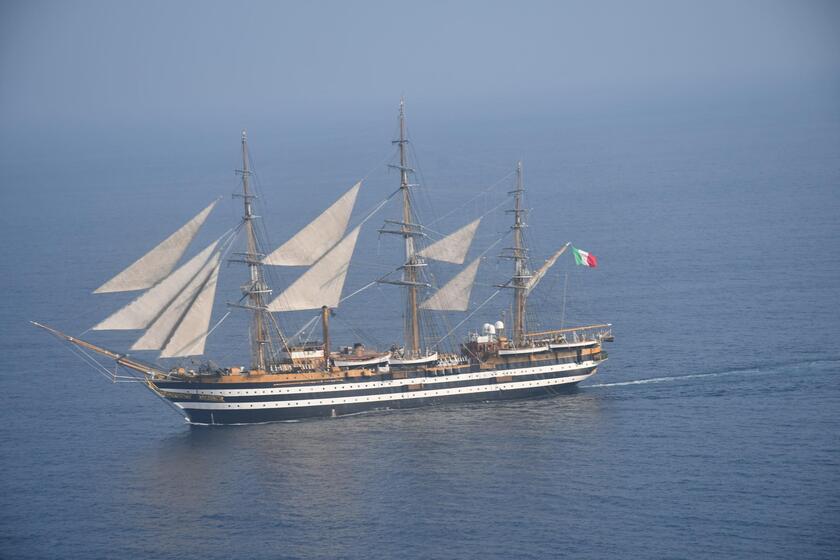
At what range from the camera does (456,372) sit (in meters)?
97.9

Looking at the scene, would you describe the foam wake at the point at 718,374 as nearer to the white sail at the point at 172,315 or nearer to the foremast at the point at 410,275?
the foremast at the point at 410,275

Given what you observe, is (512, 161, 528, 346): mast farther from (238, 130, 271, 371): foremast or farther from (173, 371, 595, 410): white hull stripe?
(238, 130, 271, 371): foremast

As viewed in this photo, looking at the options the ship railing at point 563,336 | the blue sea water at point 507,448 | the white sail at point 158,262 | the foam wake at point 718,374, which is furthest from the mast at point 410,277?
the white sail at point 158,262

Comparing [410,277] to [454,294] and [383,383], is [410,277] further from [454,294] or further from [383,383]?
[383,383]

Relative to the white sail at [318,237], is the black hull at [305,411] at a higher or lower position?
lower

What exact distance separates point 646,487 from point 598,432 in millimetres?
10643

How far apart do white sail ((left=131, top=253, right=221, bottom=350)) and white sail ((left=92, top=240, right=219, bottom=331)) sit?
0.37 metres

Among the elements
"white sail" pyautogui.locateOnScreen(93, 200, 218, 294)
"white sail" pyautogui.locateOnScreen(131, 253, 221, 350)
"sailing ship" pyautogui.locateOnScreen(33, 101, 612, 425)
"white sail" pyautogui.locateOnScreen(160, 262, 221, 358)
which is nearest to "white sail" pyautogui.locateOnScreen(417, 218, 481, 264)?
"sailing ship" pyautogui.locateOnScreen(33, 101, 612, 425)

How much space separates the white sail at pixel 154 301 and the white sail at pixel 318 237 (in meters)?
5.80

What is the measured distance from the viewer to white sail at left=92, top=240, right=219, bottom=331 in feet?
311

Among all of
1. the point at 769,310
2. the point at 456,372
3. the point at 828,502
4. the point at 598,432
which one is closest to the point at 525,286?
the point at 456,372

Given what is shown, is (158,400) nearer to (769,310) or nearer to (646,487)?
(646,487)

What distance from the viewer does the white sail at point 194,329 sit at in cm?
9488

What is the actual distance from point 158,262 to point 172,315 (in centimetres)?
408
